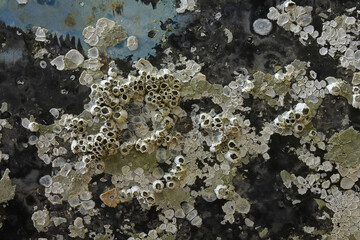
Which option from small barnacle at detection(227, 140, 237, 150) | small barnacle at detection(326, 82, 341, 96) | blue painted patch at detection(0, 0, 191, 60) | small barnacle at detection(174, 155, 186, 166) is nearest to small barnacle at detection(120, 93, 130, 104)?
blue painted patch at detection(0, 0, 191, 60)

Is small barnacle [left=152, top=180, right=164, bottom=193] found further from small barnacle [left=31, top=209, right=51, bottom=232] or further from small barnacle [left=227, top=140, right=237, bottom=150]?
small barnacle [left=31, top=209, right=51, bottom=232]

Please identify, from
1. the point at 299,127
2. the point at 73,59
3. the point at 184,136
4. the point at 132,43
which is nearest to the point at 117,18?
the point at 132,43

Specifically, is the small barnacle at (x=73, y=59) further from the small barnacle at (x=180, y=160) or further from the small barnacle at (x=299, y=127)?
the small barnacle at (x=299, y=127)

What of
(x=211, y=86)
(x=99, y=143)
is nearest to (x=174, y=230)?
(x=99, y=143)

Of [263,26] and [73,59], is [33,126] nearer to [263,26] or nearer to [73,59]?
[73,59]

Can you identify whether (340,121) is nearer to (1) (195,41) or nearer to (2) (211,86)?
(2) (211,86)
